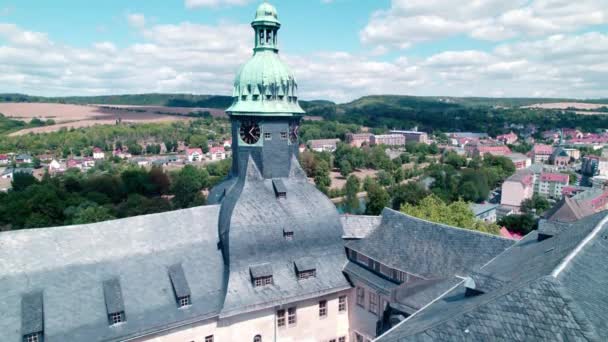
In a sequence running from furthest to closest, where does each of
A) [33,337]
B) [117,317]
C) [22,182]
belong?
[22,182], [117,317], [33,337]

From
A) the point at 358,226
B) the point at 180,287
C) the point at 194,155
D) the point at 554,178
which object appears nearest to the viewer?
the point at 180,287

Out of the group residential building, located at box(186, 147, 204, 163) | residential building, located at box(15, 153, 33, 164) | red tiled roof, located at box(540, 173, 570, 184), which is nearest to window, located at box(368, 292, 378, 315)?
red tiled roof, located at box(540, 173, 570, 184)

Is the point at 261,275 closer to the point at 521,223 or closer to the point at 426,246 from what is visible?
the point at 426,246

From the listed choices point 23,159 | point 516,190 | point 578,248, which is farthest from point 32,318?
point 23,159

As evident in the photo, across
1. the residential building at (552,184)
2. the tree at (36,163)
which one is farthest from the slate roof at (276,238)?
the tree at (36,163)

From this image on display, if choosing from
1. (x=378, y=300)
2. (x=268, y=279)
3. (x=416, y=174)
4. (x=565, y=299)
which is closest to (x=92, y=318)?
(x=268, y=279)

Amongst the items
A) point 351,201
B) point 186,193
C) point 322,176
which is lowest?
point 351,201

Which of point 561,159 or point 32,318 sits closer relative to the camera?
point 32,318
